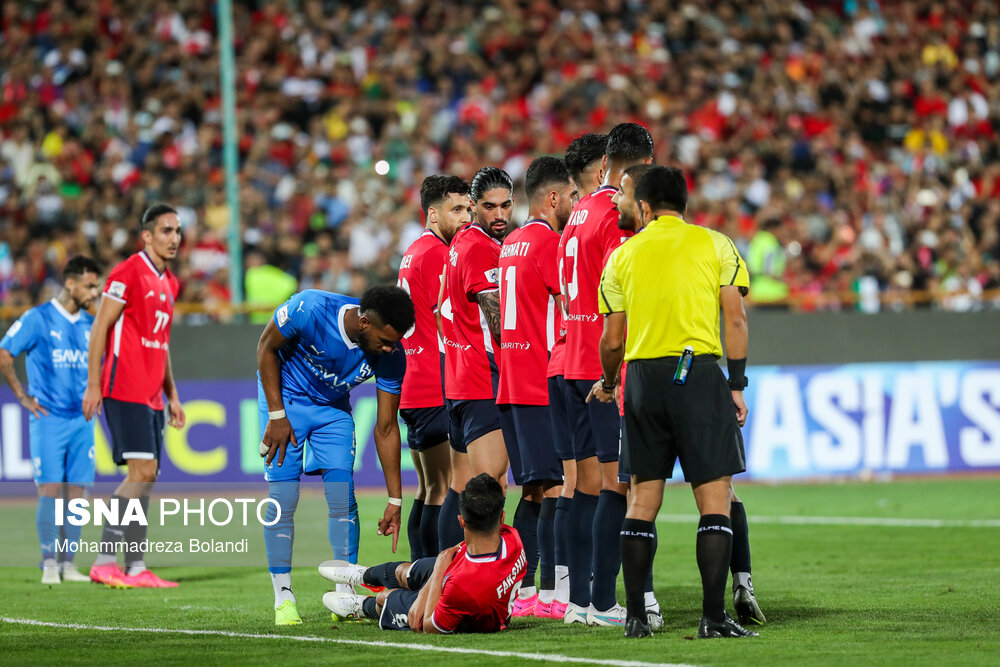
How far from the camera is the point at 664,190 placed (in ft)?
23.4

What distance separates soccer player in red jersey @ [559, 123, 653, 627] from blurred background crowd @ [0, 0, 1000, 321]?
34.9ft

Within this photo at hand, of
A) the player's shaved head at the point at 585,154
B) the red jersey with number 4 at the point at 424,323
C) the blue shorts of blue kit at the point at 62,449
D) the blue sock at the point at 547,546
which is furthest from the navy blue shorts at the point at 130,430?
the player's shaved head at the point at 585,154

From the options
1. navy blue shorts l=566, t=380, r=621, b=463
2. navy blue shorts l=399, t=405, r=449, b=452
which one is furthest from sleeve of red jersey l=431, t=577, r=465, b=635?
navy blue shorts l=399, t=405, r=449, b=452

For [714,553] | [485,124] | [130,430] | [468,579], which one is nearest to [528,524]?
[468,579]

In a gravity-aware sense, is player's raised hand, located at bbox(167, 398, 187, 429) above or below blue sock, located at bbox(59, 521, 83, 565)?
above

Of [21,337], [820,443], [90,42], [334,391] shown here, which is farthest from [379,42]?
[334,391]

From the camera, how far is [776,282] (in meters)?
19.9

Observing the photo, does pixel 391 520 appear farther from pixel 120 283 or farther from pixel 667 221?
pixel 120 283

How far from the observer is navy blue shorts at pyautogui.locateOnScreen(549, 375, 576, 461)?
8.24m

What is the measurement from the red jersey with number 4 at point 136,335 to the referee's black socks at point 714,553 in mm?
5559

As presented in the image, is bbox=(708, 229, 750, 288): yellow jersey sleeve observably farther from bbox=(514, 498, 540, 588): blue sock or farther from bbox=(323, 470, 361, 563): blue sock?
bbox=(323, 470, 361, 563): blue sock

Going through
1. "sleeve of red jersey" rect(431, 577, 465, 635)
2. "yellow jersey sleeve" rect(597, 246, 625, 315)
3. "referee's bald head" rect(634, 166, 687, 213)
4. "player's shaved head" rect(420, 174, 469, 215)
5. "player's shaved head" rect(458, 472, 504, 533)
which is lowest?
→ "sleeve of red jersey" rect(431, 577, 465, 635)

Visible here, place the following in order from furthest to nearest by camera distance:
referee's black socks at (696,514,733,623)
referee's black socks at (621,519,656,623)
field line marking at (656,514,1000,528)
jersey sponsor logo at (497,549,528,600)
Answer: field line marking at (656,514,1000,528) < jersey sponsor logo at (497,549,528,600) < referee's black socks at (621,519,656,623) < referee's black socks at (696,514,733,623)

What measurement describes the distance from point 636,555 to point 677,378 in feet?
3.01
